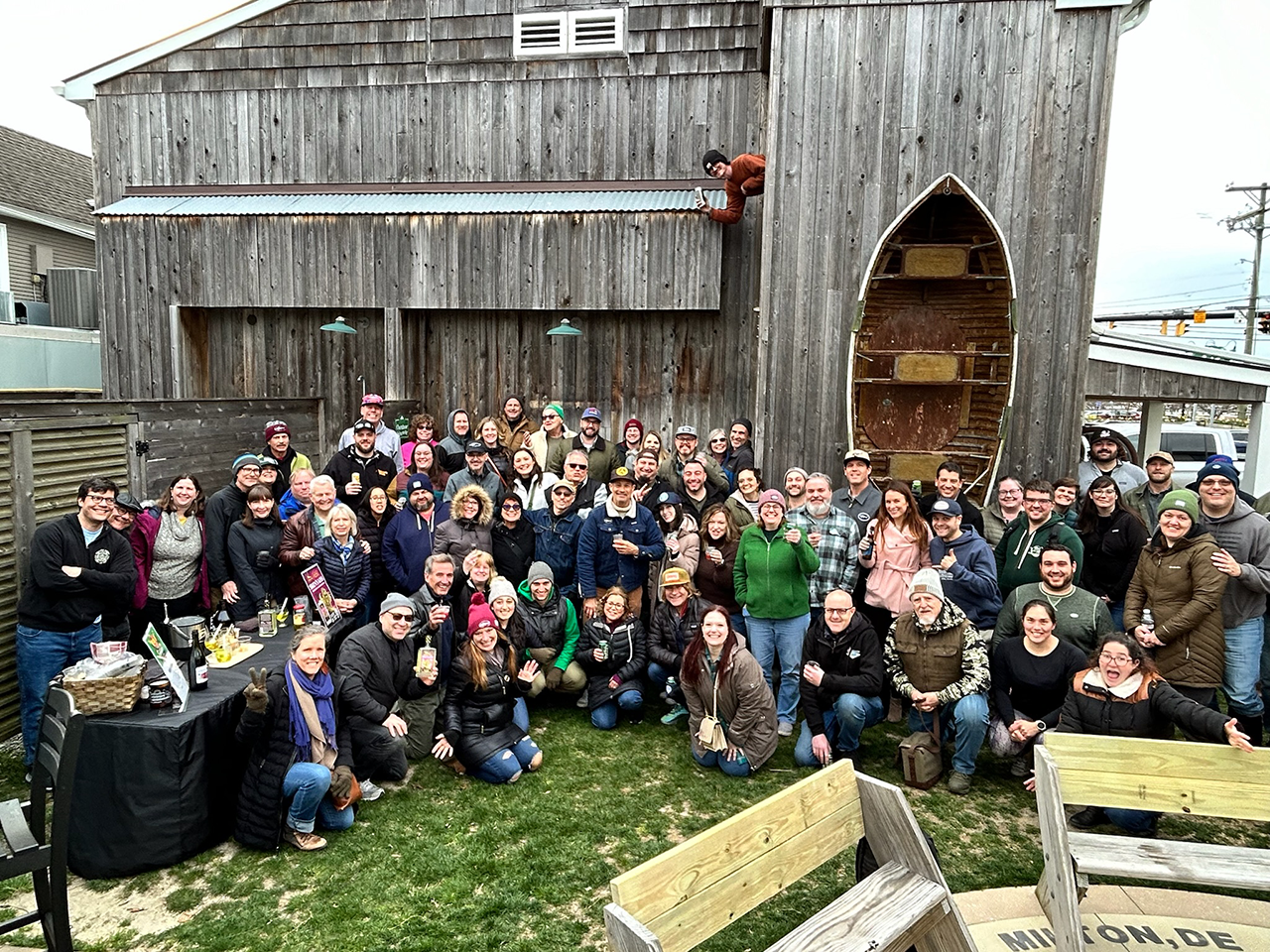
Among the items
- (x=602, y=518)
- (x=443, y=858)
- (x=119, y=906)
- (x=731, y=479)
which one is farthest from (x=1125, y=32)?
(x=119, y=906)

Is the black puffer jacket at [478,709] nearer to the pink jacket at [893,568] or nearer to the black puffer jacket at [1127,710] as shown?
the pink jacket at [893,568]

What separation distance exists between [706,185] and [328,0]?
630 cm

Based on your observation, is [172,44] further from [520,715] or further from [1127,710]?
[1127,710]

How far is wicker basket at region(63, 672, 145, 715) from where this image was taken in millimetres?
4359

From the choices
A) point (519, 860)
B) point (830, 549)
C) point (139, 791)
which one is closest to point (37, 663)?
point (139, 791)

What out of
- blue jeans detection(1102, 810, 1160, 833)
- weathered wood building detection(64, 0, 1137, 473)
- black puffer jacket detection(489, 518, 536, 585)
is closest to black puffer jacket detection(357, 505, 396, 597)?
black puffer jacket detection(489, 518, 536, 585)

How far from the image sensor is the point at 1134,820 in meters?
4.99

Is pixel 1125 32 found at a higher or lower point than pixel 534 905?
higher

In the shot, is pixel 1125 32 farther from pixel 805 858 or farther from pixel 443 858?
pixel 443 858

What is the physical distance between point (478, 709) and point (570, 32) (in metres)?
9.95

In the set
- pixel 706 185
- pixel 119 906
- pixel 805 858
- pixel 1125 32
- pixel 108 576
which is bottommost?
pixel 119 906

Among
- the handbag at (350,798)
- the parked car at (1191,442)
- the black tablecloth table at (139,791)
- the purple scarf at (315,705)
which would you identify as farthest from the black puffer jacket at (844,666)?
the parked car at (1191,442)

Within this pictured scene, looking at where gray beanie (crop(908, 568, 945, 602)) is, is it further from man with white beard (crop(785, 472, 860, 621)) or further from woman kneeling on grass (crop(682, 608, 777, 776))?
woman kneeling on grass (crop(682, 608, 777, 776))

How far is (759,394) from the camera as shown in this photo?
934 centimetres
